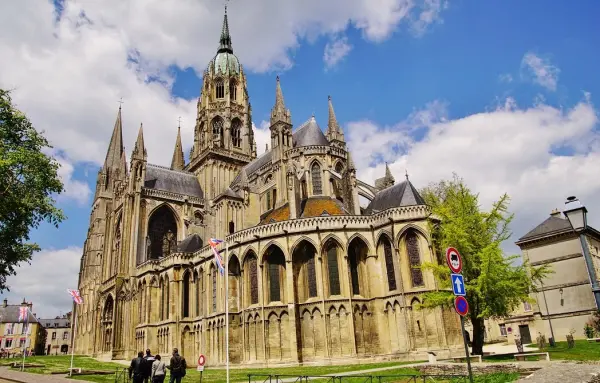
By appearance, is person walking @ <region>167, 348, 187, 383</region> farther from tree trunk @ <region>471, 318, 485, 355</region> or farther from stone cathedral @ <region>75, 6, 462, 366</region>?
tree trunk @ <region>471, 318, 485, 355</region>

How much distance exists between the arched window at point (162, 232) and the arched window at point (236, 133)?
1356cm

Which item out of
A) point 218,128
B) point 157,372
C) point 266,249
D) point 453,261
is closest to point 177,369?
point 157,372

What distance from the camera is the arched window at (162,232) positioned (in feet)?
165

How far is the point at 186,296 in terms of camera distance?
4072 centimetres

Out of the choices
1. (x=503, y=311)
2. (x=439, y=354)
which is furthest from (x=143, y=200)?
(x=503, y=311)

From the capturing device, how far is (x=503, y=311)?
24547 mm

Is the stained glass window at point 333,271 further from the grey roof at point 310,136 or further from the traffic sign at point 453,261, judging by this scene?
the traffic sign at point 453,261

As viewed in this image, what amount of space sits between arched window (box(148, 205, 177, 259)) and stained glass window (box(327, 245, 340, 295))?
78.2 ft

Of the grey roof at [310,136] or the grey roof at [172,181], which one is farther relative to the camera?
the grey roof at [172,181]

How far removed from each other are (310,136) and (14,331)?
228ft

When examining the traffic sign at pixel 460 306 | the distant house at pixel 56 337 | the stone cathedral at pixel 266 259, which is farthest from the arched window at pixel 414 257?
the distant house at pixel 56 337

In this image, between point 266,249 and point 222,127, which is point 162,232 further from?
point 266,249

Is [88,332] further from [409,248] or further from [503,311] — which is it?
[503,311]

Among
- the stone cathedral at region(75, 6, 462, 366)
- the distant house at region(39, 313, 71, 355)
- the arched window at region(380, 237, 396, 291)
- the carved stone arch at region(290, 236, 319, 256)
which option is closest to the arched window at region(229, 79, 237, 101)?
the stone cathedral at region(75, 6, 462, 366)
